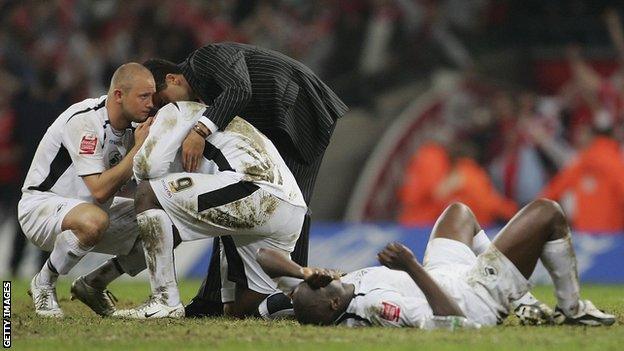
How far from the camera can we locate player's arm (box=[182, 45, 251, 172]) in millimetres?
8047

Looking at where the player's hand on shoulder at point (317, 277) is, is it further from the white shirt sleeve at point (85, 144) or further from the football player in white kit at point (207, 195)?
the white shirt sleeve at point (85, 144)

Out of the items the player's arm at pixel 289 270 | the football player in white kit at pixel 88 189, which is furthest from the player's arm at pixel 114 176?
the player's arm at pixel 289 270

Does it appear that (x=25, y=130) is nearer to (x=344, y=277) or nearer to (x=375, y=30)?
(x=375, y=30)

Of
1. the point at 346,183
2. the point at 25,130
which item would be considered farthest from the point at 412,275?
the point at 346,183

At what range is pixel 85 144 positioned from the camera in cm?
853

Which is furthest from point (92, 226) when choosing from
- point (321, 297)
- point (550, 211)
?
point (550, 211)

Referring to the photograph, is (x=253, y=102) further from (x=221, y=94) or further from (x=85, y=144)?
(x=85, y=144)

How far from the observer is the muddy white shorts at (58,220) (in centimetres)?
869

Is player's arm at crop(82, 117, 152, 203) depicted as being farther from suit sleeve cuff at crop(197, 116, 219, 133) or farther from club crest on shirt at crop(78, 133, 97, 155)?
suit sleeve cuff at crop(197, 116, 219, 133)

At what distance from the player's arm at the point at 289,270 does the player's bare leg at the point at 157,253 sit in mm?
792

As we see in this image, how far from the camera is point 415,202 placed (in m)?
16.3

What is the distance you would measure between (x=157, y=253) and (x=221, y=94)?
3.71ft

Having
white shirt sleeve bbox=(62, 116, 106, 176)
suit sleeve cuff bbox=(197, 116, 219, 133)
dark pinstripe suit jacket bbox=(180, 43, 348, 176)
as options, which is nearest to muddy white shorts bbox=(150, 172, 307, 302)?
suit sleeve cuff bbox=(197, 116, 219, 133)

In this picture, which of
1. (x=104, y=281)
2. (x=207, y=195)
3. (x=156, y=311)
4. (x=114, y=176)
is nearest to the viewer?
(x=207, y=195)
